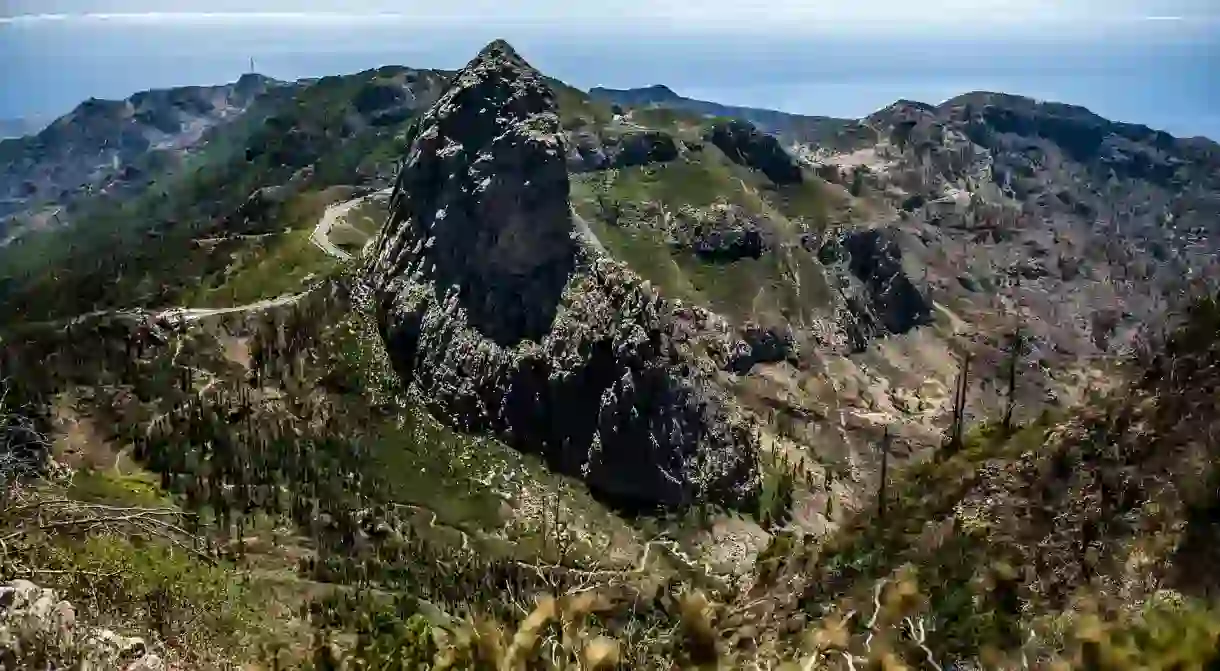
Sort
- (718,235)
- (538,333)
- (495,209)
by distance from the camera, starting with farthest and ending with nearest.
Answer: (718,235), (495,209), (538,333)

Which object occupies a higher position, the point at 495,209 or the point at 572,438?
the point at 495,209

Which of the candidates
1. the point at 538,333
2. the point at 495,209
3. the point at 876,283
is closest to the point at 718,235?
the point at 876,283

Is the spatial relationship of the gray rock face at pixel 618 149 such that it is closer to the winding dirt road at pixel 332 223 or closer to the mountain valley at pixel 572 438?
the mountain valley at pixel 572 438

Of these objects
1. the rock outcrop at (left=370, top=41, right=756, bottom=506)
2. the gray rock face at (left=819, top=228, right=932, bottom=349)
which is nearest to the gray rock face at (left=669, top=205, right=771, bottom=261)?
the gray rock face at (left=819, top=228, right=932, bottom=349)

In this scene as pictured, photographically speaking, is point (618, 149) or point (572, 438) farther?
point (618, 149)

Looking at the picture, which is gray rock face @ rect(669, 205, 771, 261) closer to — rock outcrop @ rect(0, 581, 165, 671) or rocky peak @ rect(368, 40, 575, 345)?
rocky peak @ rect(368, 40, 575, 345)

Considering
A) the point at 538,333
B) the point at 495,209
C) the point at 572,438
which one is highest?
the point at 495,209

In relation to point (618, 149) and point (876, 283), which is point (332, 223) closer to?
point (618, 149)

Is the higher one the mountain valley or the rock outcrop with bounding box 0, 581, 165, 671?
the rock outcrop with bounding box 0, 581, 165, 671

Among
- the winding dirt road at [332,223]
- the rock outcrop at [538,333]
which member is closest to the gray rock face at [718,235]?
the winding dirt road at [332,223]
